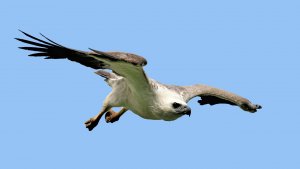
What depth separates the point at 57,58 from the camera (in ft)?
45.3

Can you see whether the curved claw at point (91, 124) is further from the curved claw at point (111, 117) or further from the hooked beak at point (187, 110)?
the hooked beak at point (187, 110)

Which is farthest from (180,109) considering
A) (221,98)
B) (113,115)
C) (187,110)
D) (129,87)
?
(113,115)

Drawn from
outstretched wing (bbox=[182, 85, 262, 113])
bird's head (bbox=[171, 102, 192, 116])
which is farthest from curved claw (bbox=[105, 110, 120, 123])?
bird's head (bbox=[171, 102, 192, 116])

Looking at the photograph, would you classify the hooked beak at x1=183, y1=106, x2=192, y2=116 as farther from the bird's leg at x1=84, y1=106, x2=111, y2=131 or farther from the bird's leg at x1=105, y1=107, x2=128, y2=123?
the bird's leg at x1=105, y1=107, x2=128, y2=123

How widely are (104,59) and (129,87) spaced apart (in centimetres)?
139

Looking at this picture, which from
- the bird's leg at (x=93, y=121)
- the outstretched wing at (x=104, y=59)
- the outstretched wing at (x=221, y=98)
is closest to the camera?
the outstretched wing at (x=104, y=59)

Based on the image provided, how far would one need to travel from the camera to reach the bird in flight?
12.6 metres

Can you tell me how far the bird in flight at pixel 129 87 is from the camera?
Result: 12.6 m

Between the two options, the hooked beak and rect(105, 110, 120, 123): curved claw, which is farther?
rect(105, 110, 120, 123): curved claw

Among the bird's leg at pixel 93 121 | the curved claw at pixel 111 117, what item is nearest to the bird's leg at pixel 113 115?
the curved claw at pixel 111 117

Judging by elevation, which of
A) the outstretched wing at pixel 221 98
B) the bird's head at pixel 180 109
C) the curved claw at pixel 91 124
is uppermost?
the outstretched wing at pixel 221 98

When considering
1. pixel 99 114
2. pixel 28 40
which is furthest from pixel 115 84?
pixel 28 40

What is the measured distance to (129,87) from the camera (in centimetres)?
1366

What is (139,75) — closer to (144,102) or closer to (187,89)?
(144,102)
